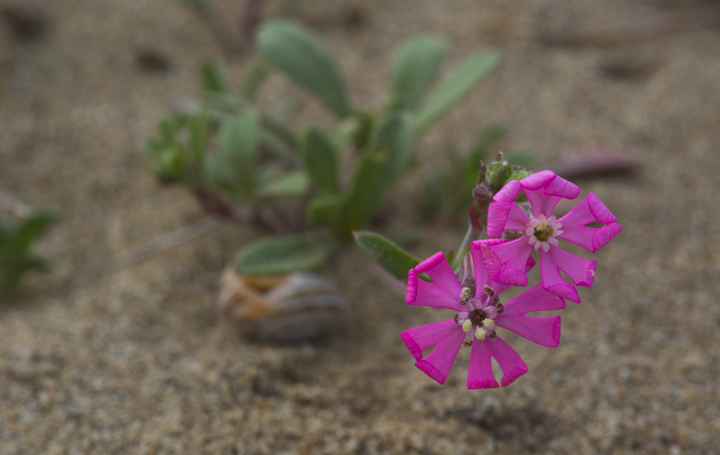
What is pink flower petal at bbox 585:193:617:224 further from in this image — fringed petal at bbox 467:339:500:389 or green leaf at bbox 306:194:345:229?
green leaf at bbox 306:194:345:229

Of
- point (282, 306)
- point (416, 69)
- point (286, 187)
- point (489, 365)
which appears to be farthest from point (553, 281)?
point (416, 69)

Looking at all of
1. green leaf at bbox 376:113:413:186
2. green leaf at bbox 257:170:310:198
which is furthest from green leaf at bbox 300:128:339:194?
green leaf at bbox 376:113:413:186

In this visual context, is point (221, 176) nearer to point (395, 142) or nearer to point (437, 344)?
point (395, 142)

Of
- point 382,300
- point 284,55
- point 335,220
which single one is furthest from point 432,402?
point 284,55

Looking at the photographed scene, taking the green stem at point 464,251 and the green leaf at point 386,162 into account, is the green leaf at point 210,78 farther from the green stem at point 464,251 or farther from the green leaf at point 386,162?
the green stem at point 464,251

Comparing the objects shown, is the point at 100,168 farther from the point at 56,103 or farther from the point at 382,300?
the point at 382,300
